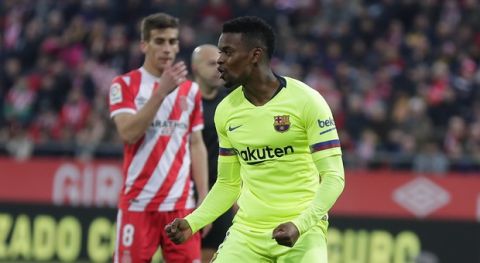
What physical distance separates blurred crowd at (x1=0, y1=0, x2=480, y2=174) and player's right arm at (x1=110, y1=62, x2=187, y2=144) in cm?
996

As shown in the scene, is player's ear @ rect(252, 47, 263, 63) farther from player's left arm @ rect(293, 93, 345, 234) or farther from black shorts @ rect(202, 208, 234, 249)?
black shorts @ rect(202, 208, 234, 249)

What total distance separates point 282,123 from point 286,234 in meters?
0.87

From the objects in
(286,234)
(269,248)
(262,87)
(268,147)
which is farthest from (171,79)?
(286,234)

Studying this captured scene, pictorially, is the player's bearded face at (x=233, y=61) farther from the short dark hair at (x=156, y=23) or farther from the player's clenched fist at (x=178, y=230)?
the short dark hair at (x=156, y=23)

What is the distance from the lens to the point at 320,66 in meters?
21.5

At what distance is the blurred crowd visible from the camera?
1919 centimetres

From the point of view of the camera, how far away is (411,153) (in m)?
18.7

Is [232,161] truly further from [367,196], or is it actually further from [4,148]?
[4,148]

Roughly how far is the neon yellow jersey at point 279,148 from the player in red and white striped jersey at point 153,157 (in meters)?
1.64

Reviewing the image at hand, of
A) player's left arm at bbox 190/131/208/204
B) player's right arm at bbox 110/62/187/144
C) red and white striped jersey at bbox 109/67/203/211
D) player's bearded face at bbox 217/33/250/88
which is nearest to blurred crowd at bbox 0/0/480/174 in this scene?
player's left arm at bbox 190/131/208/204

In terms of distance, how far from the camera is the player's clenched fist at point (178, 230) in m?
7.27

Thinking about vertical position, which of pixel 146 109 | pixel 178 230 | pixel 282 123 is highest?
pixel 282 123

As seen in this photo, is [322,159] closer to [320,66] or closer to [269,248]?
[269,248]

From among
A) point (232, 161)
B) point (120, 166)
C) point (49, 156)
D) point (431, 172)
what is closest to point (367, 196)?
point (431, 172)
